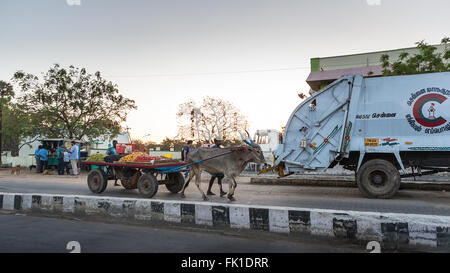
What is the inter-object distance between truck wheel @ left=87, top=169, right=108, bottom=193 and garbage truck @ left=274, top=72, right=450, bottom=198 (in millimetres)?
4937

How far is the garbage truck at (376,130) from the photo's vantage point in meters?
7.64

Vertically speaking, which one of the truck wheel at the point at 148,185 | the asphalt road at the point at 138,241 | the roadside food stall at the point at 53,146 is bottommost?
the asphalt road at the point at 138,241

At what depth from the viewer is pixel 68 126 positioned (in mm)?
21453

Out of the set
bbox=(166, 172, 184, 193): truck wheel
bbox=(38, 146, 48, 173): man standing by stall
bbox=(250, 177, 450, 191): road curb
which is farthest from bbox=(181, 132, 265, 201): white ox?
bbox=(38, 146, 48, 173): man standing by stall

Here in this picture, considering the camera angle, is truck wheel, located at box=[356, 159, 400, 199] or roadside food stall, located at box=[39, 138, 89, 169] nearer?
truck wheel, located at box=[356, 159, 400, 199]

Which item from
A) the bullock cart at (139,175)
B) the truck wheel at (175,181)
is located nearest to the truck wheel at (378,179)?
the bullock cart at (139,175)

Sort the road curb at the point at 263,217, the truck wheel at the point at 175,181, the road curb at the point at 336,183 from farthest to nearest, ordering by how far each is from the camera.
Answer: the road curb at the point at 336,183 < the truck wheel at the point at 175,181 < the road curb at the point at 263,217

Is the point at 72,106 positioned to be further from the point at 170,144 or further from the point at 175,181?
the point at 170,144

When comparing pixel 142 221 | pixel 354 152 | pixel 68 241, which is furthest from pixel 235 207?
pixel 354 152

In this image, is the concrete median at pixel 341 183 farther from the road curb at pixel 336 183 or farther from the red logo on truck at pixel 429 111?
the red logo on truck at pixel 429 111

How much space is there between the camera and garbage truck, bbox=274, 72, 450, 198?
7641mm

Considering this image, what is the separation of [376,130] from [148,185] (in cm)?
611

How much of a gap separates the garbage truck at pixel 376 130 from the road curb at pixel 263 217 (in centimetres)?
444

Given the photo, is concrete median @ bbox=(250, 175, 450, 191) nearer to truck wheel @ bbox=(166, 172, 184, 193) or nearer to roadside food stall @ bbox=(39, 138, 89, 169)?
truck wheel @ bbox=(166, 172, 184, 193)
